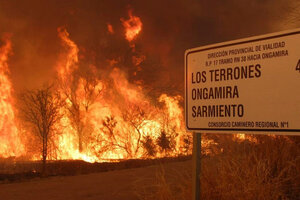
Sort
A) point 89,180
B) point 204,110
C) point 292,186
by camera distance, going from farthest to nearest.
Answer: point 89,180 → point 292,186 → point 204,110

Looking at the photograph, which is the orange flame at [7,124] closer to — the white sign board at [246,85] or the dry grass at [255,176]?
the dry grass at [255,176]

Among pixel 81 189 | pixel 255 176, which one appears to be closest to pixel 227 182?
pixel 255 176

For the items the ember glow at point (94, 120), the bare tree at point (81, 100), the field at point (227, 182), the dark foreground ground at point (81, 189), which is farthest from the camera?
the bare tree at point (81, 100)

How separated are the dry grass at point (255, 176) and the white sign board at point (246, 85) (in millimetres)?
1737

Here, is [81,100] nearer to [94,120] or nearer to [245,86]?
[94,120]

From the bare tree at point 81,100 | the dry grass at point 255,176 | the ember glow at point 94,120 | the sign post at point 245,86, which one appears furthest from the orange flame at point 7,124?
the sign post at point 245,86

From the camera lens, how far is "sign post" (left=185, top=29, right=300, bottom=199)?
2908 mm

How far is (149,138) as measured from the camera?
1975 cm

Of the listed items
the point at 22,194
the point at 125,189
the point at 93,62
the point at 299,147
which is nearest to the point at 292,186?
the point at 299,147

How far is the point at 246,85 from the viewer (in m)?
3.17

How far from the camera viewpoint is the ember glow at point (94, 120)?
1903 centimetres

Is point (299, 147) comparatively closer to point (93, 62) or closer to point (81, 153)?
point (81, 153)

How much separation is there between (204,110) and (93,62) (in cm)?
1893

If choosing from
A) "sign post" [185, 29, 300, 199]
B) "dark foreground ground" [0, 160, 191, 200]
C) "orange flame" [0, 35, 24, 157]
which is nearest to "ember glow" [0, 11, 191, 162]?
"orange flame" [0, 35, 24, 157]
